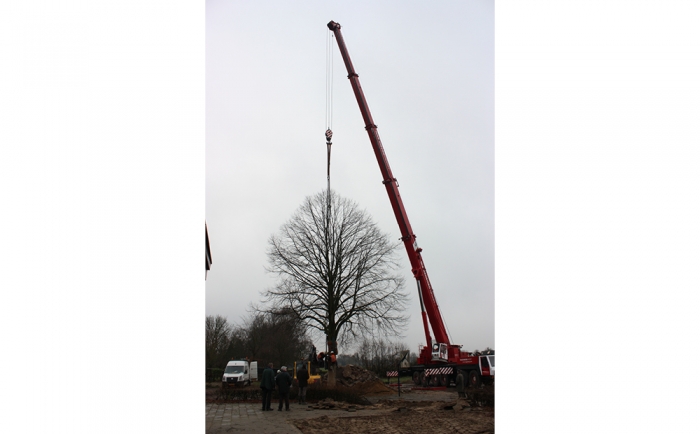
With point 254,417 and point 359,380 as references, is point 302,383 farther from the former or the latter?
point 359,380

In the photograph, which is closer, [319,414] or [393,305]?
[319,414]

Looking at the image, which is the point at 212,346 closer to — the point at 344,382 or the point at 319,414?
the point at 344,382

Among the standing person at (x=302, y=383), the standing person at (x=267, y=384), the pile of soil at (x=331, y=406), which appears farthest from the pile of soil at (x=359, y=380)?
the standing person at (x=267, y=384)

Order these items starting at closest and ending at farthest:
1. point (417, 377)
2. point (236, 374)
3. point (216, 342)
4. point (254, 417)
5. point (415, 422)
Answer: point (415, 422) → point (254, 417) → point (417, 377) → point (236, 374) → point (216, 342)

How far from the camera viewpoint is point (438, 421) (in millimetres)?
11977

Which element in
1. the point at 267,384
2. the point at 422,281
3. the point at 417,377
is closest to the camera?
the point at 267,384

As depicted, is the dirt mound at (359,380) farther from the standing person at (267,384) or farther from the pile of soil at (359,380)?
the standing person at (267,384)

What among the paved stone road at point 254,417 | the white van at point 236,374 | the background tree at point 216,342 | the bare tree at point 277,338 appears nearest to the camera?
the paved stone road at point 254,417

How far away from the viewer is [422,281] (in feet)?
59.6

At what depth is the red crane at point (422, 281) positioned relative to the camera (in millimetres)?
17781

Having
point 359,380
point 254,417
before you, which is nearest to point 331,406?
point 254,417

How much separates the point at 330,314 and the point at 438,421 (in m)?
14.2
